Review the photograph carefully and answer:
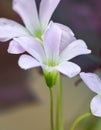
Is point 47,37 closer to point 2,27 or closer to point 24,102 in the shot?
point 2,27

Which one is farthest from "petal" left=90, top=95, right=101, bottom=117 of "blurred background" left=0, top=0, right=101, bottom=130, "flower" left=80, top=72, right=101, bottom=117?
"blurred background" left=0, top=0, right=101, bottom=130

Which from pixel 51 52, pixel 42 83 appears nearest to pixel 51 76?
pixel 51 52

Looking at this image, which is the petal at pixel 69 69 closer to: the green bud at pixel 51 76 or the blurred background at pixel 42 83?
the green bud at pixel 51 76

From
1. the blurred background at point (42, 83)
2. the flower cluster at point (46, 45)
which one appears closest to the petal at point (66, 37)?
the flower cluster at point (46, 45)

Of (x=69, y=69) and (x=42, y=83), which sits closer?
(x=69, y=69)

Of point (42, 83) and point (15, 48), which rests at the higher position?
point (15, 48)

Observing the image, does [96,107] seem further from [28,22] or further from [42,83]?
[42,83]
